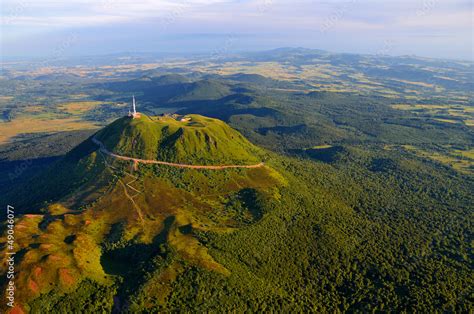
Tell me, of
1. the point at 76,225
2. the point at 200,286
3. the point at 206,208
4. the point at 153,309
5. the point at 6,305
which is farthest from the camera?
the point at 206,208

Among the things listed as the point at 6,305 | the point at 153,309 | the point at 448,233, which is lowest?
the point at 448,233

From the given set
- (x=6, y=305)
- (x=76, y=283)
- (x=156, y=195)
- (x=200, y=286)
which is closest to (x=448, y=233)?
(x=200, y=286)

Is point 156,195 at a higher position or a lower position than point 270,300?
higher

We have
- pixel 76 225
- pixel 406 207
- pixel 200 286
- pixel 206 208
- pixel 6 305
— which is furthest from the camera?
pixel 406 207

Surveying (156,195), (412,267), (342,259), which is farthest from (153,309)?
(412,267)

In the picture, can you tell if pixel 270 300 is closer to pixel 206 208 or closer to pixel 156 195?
pixel 206 208

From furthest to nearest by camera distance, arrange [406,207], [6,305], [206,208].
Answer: [406,207]
[206,208]
[6,305]

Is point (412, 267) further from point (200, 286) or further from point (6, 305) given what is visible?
point (6, 305)

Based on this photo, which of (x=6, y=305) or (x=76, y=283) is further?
(x=76, y=283)

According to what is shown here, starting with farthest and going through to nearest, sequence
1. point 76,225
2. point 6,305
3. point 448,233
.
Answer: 1. point 448,233
2. point 76,225
3. point 6,305
